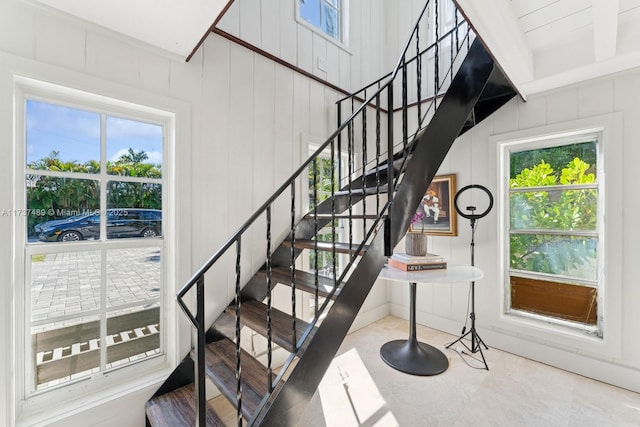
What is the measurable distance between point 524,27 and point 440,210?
1765 mm

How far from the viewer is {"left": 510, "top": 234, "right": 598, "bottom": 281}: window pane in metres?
2.34

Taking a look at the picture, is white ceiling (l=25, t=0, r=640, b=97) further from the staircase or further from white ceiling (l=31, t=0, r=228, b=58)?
the staircase

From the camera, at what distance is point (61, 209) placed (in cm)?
155

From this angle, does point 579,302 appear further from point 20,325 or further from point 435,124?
point 20,325

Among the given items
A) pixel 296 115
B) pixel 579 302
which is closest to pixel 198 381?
pixel 296 115

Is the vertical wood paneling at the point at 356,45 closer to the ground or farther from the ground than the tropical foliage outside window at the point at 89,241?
farther from the ground

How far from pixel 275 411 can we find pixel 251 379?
319 mm

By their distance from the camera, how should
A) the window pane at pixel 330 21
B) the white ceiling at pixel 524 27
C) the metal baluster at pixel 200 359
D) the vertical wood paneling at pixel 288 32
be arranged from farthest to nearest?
the window pane at pixel 330 21
the vertical wood paneling at pixel 288 32
the white ceiling at pixel 524 27
the metal baluster at pixel 200 359

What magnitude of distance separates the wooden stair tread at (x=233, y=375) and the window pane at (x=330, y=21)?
10.2 ft

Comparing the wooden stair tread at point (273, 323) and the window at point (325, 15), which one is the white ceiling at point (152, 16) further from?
the wooden stair tread at point (273, 323)

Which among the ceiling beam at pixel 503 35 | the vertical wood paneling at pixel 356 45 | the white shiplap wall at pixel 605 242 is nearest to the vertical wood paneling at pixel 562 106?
the white shiplap wall at pixel 605 242

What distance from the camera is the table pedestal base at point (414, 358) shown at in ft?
7.63

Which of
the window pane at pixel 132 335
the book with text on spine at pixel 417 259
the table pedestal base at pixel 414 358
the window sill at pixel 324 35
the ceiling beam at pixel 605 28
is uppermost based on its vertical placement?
the window sill at pixel 324 35

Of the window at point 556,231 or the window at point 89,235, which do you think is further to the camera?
the window at point 556,231
